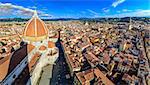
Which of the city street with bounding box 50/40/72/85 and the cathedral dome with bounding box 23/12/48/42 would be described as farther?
the cathedral dome with bounding box 23/12/48/42

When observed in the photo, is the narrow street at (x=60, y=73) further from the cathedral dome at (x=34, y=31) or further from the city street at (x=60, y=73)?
the cathedral dome at (x=34, y=31)

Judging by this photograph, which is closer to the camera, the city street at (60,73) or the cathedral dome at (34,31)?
the city street at (60,73)

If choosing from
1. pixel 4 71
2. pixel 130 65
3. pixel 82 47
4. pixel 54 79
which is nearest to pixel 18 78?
pixel 4 71

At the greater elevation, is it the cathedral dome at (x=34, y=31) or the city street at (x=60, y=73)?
the cathedral dome at (x=34, y=31)

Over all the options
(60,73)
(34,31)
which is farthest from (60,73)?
(34,31)

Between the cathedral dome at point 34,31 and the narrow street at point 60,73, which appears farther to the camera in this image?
the cathedral dome at point 34,31

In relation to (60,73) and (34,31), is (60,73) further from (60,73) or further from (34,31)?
(34,31)

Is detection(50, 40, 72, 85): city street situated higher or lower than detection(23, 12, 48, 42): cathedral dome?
lower

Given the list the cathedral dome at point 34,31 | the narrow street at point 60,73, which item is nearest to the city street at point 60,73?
the narrow street at point 60,73

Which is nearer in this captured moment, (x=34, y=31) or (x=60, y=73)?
(x=60, y=73)

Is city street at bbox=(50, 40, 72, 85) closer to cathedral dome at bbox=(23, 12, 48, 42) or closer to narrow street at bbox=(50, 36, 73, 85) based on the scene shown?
narrow street at bbox=(50, 36, 73, 85)

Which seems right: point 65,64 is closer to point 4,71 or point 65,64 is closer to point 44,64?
point 44,64

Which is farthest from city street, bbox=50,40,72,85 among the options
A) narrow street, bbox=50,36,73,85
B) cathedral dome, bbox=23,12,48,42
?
cathedral dome, bbox=23,12,48,42
